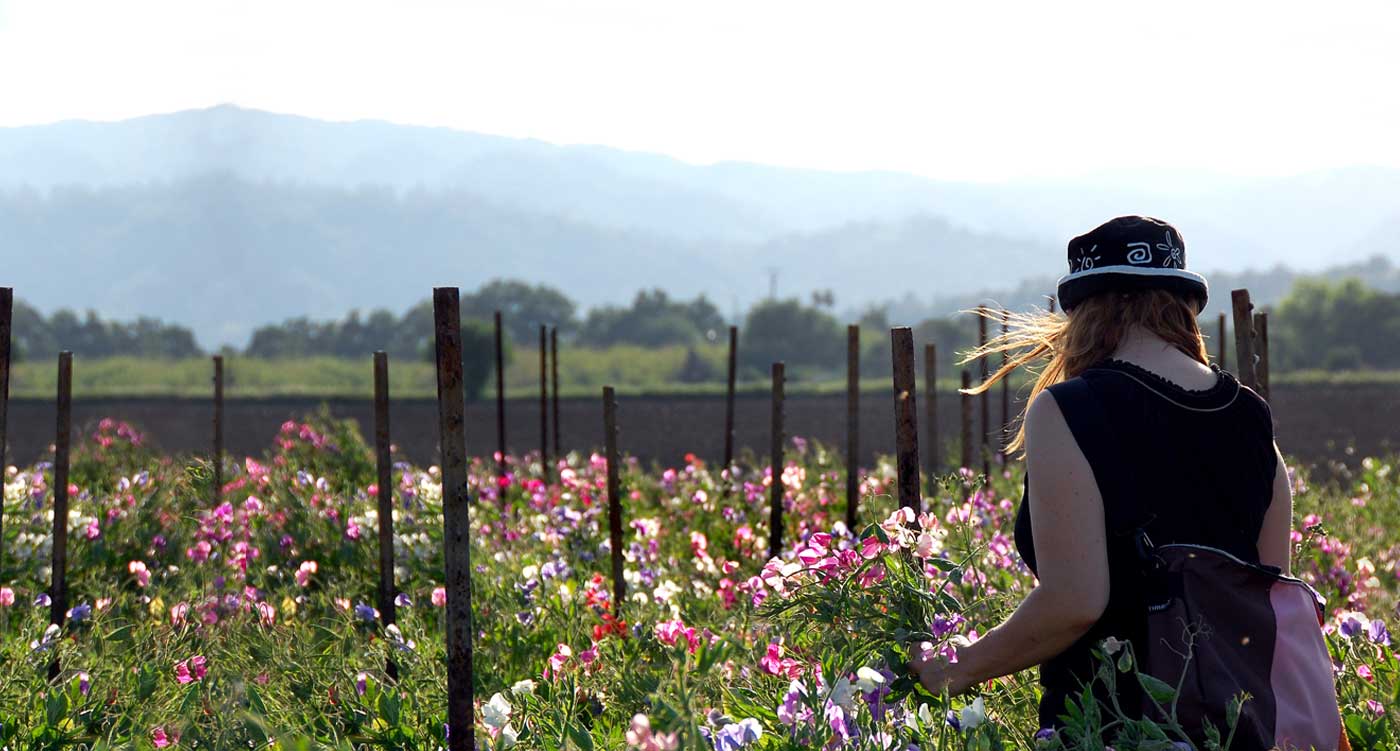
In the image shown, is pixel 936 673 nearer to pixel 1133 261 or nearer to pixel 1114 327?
pixel 1114 327

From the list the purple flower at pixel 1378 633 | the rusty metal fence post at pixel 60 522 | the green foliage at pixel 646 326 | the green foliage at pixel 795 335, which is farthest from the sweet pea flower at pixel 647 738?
the green foliage at pixel 646 326

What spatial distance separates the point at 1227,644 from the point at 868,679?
564 mm

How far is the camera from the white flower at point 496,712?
2326mm

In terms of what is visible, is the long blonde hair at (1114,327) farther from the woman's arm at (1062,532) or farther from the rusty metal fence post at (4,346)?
the rusty metal fence post at (4,346)

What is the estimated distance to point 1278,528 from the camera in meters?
2.19

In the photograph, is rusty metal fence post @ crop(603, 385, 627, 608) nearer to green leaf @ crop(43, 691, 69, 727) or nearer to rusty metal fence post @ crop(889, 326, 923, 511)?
rusty metal fence post @ crop(889, 326, 923, 511)

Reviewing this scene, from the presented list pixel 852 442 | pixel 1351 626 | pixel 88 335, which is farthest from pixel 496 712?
pixel 88 335

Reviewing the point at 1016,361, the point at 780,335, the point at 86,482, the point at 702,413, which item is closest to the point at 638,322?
the point at 780,335

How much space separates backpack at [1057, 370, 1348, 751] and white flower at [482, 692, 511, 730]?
1131 mm

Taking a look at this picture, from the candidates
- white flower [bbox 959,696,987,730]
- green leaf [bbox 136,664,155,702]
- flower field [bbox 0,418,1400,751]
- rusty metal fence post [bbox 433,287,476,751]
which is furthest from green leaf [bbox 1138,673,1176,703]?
green leaf [bbox 136,664,155,702]

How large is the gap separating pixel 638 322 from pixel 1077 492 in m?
94.5

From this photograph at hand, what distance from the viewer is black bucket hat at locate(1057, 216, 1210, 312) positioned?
6.97 ft

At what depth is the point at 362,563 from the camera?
5832mm

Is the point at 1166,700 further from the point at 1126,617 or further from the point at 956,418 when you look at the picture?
the point at 956,418
